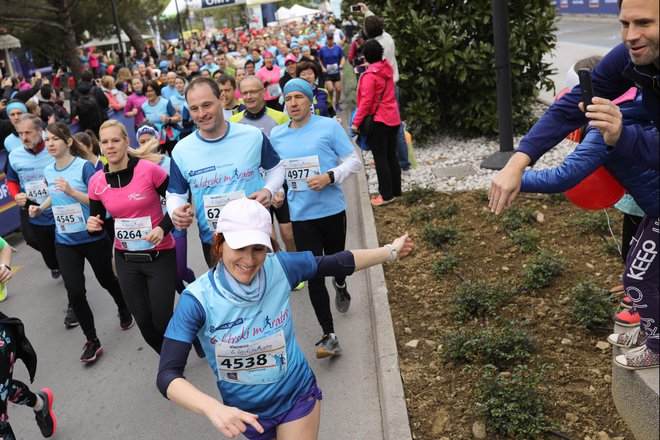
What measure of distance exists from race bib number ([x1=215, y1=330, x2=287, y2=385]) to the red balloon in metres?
1.70

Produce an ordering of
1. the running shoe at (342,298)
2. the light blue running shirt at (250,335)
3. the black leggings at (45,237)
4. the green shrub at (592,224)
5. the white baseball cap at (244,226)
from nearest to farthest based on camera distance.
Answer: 1. the white baseball cap at (244,226)
2. the light blue running shirt at (250,335)
3. the running shoe at (342,298)
4. the green shrub at (592,224)
5. the black leggings at (45,237)

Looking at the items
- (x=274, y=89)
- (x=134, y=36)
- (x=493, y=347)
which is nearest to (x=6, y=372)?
(x=493, y=347)

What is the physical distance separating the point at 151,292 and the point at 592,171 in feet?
10.9

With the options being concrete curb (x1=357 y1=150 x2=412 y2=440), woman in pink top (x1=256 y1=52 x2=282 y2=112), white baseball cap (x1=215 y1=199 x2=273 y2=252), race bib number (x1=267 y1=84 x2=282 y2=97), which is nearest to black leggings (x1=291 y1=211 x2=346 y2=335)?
concrete curb (x1=357 y1=150 x2=412 y2=440)

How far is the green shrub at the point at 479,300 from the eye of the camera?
5672 millimetres

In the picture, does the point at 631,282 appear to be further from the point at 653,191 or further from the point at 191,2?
the point at 191,2

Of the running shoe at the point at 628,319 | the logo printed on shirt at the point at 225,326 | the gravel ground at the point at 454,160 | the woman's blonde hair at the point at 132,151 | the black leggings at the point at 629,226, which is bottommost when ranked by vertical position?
the gravel ground at the point at 454,160

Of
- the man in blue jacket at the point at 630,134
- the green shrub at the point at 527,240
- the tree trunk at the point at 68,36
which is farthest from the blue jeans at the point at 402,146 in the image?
the tree trunk at the point at 68,36

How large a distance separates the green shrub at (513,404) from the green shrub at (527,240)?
2441mm

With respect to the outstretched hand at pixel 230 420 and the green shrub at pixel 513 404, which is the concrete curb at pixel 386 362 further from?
the outstretched hand at pixel 230 420

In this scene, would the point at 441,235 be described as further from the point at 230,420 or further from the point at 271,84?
the point at 271,84

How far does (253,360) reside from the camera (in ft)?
11.0

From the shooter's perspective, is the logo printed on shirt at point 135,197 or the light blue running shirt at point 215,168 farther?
the logo printed on shirt at point 135,197

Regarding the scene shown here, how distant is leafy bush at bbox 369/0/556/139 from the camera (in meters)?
11.2
